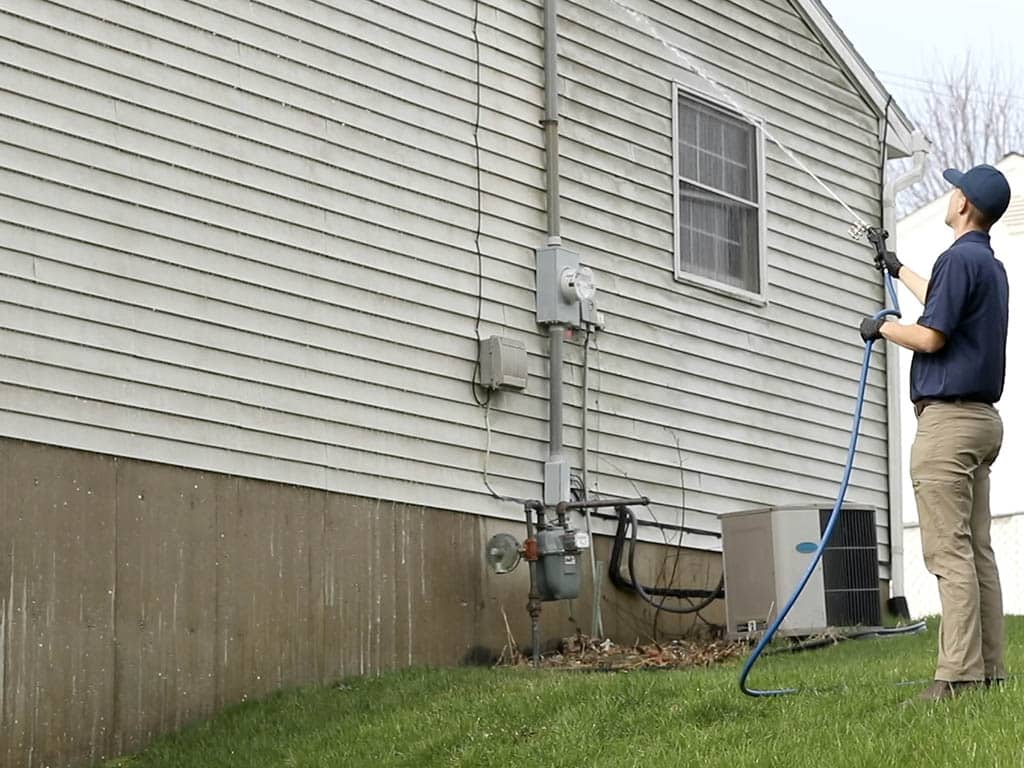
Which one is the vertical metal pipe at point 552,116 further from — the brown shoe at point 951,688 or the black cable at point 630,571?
the brown shoe at point 951,688

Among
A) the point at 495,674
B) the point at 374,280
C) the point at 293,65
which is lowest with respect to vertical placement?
the point at 495,674

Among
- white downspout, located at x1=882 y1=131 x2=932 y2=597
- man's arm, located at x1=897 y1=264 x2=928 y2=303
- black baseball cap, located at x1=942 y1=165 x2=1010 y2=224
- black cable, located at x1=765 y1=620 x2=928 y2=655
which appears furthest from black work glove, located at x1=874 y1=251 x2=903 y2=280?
white downspout, located at x1=882 y1=131 x2=932 y2=597

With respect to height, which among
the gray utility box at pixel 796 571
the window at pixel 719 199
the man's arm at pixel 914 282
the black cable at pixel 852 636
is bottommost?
the black cable at pixel 852 636

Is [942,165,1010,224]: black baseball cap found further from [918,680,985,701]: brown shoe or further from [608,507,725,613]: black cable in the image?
[608,507,725,613]: black cable

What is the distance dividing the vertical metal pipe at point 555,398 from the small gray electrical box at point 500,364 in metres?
0.34

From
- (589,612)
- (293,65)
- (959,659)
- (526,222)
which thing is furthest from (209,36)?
(959,659)

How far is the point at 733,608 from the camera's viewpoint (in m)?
10.3

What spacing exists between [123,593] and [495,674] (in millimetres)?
1906

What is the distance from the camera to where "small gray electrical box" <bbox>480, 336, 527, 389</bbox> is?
9.90 meters

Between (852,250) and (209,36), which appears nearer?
(209,36)

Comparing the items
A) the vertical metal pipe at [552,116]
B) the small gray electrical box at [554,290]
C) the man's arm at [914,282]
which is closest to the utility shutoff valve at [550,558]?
the small gray electrical box at [554,290]

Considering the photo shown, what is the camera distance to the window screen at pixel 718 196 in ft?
38.7

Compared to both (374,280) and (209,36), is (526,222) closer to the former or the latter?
(374,280)

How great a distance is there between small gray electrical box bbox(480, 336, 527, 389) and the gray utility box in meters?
1.57
